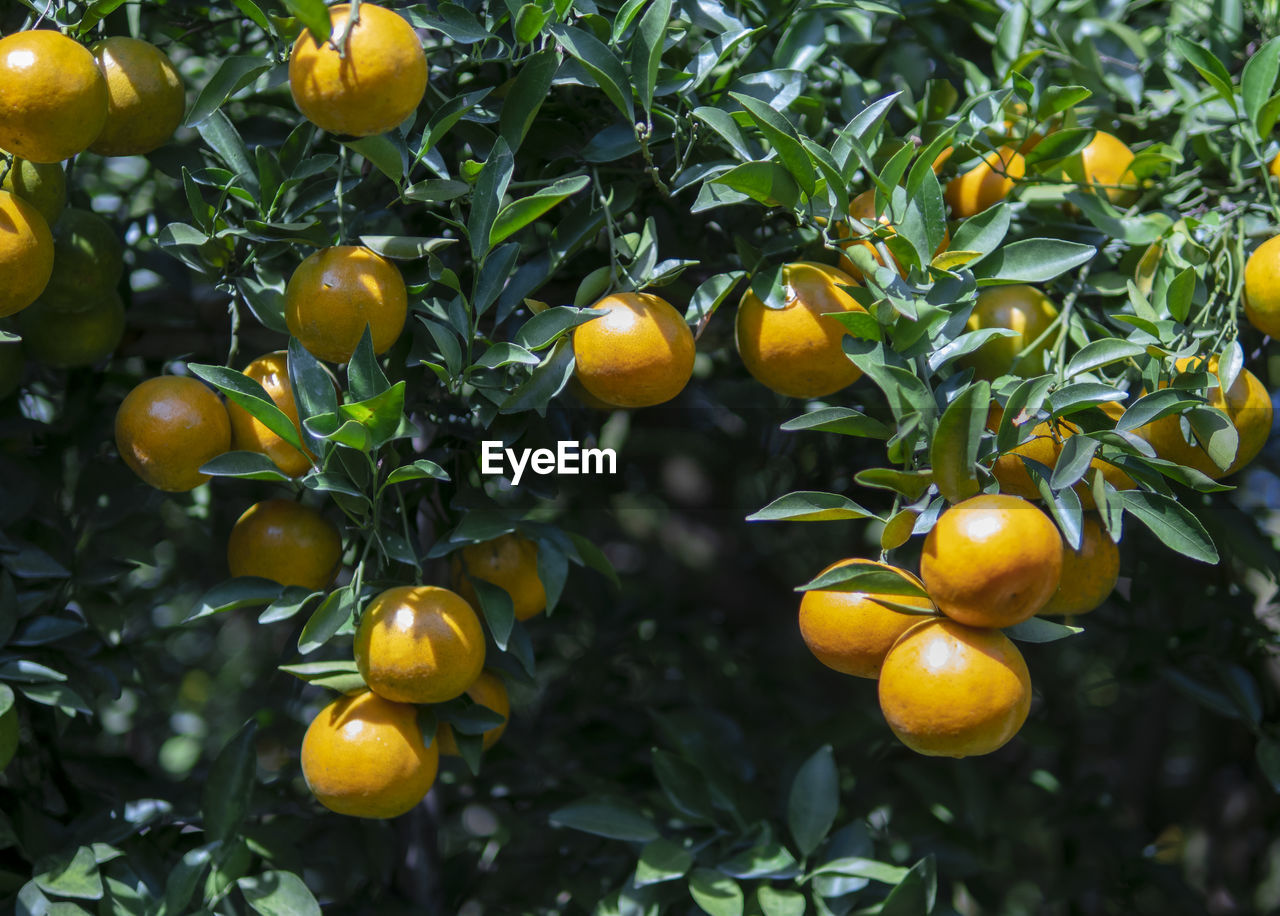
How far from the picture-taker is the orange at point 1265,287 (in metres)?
0.89

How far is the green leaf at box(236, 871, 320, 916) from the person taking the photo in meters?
0.97

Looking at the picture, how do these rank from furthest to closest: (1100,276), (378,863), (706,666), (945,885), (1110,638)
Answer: (1110,638) < (706,666) < (945,885) < (378,863) < (1100,276)

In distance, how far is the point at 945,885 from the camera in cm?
144

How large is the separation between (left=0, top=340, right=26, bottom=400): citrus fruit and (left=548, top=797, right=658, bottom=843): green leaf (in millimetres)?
721

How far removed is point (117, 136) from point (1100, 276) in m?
0.95

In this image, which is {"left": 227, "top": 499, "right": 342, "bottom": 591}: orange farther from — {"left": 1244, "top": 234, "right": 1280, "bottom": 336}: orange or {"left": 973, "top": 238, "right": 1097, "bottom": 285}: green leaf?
{"left": 1244, "top": 234, "right": 1280, "bottom": 336}: orange

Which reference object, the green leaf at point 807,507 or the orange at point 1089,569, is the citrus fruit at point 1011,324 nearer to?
the orange at point 1089,569

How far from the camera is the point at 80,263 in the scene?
1.02 meters

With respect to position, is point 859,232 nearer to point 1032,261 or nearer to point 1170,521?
point 1032,261

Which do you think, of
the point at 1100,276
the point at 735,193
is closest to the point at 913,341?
the point at 735,193

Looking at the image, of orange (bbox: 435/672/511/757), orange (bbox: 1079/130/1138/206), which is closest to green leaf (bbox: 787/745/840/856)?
orange (bbox: 435/672/511/757)

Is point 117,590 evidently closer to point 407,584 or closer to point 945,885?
point 407,584

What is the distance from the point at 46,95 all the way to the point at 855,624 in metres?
0.73

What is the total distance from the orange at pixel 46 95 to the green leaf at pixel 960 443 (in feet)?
2.30
